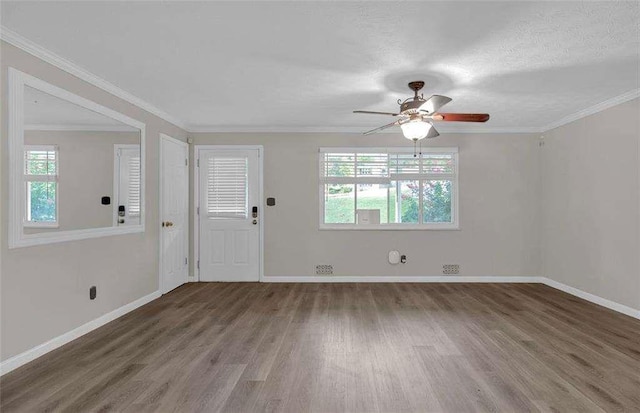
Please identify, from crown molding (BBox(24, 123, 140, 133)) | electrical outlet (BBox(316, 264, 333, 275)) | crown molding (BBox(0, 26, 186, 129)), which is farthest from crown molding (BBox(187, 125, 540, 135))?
electrical outlet (BBox(316, 264, 333, 275))

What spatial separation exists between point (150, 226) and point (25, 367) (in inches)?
82.0

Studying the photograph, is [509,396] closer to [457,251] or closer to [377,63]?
[377,63]

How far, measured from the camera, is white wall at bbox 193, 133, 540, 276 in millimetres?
5488

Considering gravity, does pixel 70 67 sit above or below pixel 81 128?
above

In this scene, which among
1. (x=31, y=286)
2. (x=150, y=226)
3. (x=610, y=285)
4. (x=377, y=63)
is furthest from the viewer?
(x=150, y=226)

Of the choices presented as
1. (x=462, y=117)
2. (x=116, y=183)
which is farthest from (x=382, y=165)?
(x=116, y=183)

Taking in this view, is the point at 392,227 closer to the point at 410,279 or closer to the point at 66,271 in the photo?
the point at 410,279

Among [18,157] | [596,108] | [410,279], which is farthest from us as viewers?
[410,279]

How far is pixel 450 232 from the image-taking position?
217 inches

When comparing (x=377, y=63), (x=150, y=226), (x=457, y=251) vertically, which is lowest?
(x=457, y=251)

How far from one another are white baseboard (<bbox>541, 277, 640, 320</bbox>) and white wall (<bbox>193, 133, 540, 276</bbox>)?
0.41 meters

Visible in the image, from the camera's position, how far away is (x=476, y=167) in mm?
5512

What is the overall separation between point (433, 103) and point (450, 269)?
3.25 m

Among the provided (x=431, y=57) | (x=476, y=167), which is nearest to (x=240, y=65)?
(x=431, y=57)
